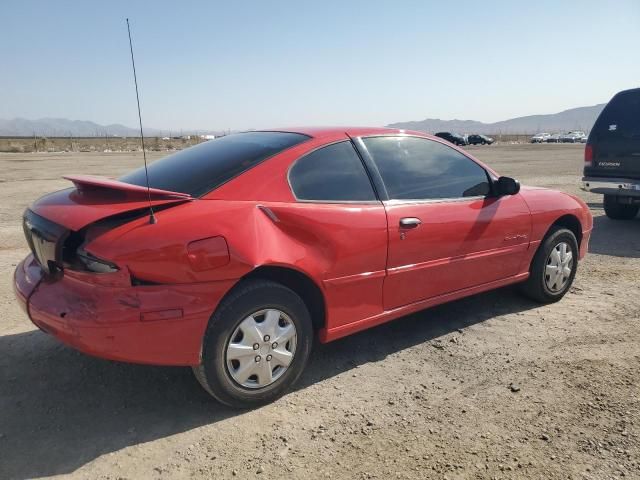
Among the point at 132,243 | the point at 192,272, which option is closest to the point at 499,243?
the point at 192,272

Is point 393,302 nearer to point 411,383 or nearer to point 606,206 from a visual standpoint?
point 411,383

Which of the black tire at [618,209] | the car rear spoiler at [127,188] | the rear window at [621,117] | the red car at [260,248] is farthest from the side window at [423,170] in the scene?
the black tire at [618,209]

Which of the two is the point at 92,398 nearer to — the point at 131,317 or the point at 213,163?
the point at 131,317

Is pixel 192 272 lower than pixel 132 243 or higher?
lower

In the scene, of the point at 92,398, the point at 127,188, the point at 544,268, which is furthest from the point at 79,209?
the point at 544,268

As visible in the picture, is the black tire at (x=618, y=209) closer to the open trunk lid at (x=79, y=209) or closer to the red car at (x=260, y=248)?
the red car at (x=260, y=248)

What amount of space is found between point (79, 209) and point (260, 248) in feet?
3.20

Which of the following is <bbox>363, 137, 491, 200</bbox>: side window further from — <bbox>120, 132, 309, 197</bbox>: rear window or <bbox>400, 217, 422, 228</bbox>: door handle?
<bbox>120, 132, 309, 197</bbox>: rear window

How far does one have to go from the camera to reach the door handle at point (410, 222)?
3381mm

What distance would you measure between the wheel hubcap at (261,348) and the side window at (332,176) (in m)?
0.77

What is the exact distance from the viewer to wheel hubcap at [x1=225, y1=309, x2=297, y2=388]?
2.79 metres

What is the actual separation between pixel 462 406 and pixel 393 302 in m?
0.83

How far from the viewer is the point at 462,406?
2979 mm

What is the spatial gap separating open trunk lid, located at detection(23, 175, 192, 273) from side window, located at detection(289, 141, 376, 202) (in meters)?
0.73
